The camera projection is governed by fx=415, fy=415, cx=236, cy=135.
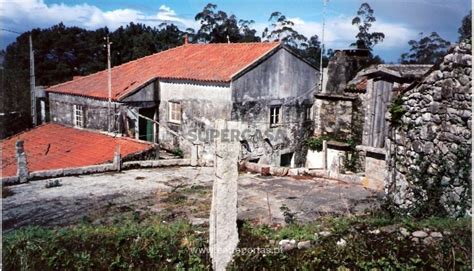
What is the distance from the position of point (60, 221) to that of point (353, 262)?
557cm

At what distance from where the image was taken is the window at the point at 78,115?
19.6 metres

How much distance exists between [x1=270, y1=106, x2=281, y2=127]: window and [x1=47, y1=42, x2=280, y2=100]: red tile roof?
2619 millimetres

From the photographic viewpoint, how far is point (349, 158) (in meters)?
16.9

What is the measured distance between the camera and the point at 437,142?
6809mm

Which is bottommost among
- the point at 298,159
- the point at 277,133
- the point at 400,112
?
the point at 298,159

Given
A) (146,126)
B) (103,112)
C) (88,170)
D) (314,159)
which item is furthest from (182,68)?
(88,170)

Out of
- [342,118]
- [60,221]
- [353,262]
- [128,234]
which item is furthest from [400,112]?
[342,118]

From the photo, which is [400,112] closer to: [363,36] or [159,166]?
[159,166]

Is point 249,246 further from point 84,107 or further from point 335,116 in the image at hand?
point 84,107

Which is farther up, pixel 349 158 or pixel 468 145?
pixel 468 145

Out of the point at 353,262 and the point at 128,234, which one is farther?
the point at 128,234

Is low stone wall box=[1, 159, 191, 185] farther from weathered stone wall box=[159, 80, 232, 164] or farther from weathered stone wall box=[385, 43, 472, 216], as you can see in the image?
weathered stone wall box=[385, 43, 472, 216]

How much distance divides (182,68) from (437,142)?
564 inches

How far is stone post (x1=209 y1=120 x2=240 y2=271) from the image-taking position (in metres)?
5.52
